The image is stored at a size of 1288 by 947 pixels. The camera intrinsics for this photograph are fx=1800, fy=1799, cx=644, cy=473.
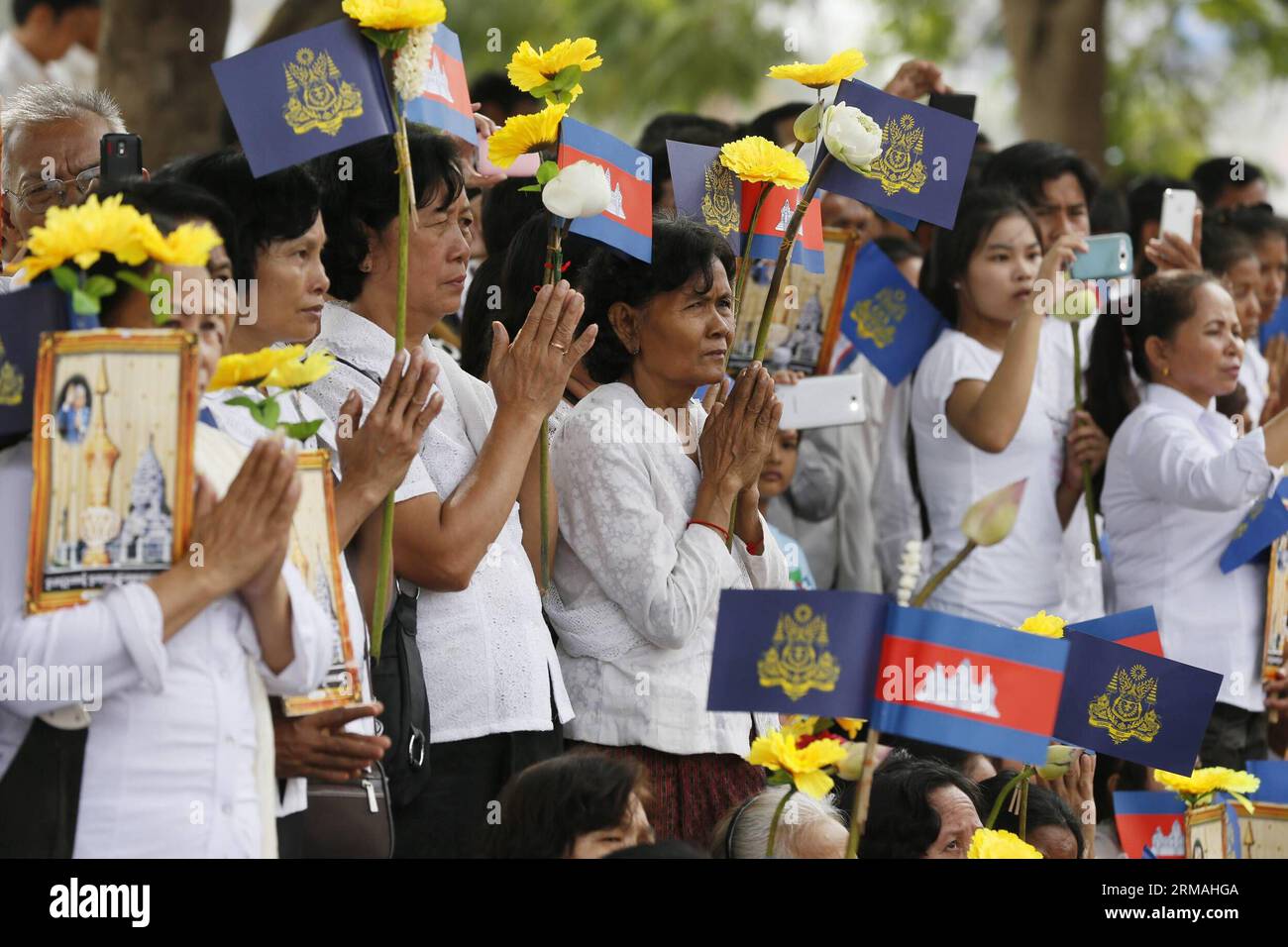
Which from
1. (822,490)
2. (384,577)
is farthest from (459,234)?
(822,490)

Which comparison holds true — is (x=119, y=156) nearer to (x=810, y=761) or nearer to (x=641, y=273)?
(x=641, y=273)

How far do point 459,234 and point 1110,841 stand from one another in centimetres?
226

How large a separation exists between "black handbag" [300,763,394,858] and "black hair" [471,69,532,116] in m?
2.93

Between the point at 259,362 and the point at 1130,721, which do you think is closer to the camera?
the point at 259,362

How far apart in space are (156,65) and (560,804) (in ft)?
12.3

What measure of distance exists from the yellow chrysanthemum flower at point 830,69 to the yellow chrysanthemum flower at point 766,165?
14 centimetres

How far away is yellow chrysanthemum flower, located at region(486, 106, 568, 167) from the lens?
3121mm

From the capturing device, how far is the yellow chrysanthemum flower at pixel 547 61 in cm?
311

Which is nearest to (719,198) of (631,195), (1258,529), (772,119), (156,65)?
(631,195)

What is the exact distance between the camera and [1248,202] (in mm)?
6613

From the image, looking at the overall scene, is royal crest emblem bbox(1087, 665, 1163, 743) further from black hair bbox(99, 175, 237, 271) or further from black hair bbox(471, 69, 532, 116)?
black hair bbox(471, 69, 532, 116)

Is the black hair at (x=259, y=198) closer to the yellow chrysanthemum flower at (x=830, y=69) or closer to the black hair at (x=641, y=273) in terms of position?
the black hair at (x=641, y=273)
